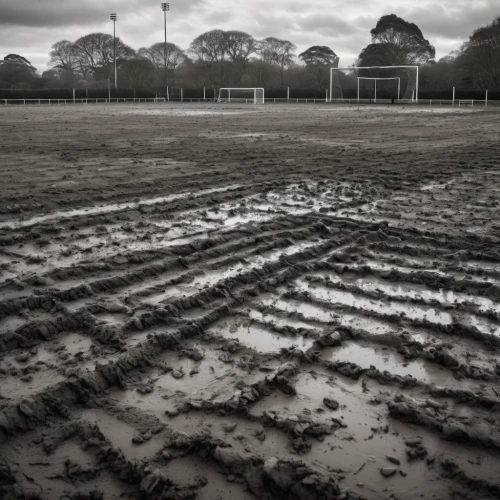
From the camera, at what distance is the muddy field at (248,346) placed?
2.45 m

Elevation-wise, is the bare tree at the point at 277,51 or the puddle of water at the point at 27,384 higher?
→ the bare tree at the point at 277,51

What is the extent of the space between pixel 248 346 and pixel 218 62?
2903 inches

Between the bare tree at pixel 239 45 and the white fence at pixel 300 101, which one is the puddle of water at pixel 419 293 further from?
the bare tree at pixel 239 45

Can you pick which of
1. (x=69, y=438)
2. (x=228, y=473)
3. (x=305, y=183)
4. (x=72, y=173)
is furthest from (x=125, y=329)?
(x=72, y=173)

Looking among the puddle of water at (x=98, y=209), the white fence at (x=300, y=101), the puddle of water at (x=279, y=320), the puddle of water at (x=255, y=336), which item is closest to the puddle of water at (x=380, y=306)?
the puddle of water at (x=279, y=320)

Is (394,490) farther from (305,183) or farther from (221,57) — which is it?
(221,57)

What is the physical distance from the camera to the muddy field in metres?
2.45

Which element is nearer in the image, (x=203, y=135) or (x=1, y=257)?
(x=1, y=257)

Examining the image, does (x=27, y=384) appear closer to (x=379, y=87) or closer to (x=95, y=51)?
(x=379, y=87)

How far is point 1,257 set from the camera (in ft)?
16.6

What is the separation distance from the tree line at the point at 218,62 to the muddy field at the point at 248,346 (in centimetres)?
5792

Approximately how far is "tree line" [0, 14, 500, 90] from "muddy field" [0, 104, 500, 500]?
57.9m

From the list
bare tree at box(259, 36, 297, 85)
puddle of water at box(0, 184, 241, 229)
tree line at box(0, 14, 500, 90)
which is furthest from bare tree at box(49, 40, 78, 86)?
puddle of water at box(0, 184, 241, 229)

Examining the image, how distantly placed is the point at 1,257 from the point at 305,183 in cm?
458
